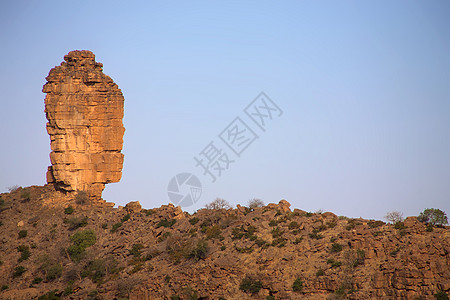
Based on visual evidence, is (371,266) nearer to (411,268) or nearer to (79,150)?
(411,268)

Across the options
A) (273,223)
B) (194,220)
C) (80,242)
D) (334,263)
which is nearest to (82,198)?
(80,242)

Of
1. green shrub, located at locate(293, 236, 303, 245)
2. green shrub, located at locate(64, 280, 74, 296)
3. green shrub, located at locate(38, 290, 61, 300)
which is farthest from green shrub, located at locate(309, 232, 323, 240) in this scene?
green shrub, located at locate(38, 290, 61, 300)

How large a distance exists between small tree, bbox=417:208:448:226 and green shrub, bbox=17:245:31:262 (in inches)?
1362

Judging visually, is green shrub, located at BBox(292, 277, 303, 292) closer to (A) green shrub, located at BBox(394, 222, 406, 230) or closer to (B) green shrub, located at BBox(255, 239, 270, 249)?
(B) green shrub, located at BBox(255, 239, 270, 249)

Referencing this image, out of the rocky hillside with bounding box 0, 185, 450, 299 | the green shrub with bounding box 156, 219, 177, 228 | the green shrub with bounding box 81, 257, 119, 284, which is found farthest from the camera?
the green shrub with bounding box 156, 219, 177, 228

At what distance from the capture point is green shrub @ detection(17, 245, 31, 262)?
6275cm

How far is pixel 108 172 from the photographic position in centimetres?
7144

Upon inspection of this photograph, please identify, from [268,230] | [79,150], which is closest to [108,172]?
[79,150]

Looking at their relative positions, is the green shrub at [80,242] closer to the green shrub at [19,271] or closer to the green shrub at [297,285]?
the green shrub at [19,271]

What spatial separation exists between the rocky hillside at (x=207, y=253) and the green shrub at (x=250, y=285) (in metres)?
0.08

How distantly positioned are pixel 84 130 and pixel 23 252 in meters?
14.3

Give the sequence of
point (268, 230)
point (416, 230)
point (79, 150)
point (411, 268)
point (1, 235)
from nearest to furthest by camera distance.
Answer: point (411, 268), point (416, 230), point (268, 230), point (1, 235), point (79, 150)

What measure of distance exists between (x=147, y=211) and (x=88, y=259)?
28.5 ft

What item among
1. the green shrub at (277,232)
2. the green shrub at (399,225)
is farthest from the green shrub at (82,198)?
the green shrub at (399,225)
